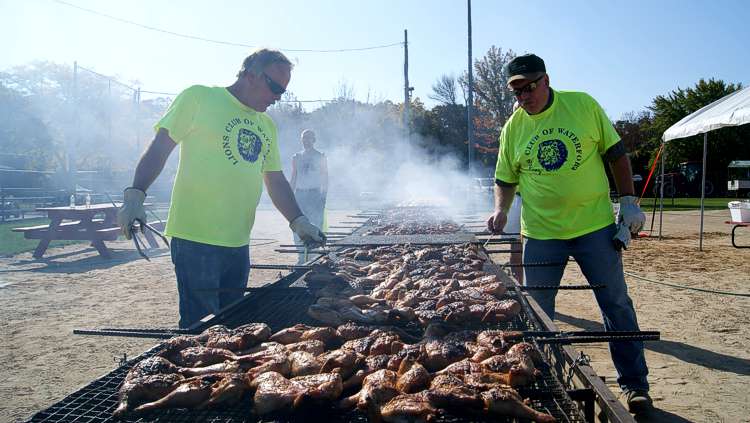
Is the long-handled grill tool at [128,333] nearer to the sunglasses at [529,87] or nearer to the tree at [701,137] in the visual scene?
the sunglasses at [529,87]

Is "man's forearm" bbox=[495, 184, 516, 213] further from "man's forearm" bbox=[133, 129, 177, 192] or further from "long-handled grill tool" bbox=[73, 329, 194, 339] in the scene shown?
"long-handled grill tool" bbox=[73, 329, 194, 339]

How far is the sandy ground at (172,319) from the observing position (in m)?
4.03

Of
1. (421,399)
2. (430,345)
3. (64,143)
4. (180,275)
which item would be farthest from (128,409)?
(64,143)

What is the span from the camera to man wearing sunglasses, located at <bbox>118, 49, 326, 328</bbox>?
10.7 feet

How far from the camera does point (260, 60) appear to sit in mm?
3410

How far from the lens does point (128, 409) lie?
1.73 metres

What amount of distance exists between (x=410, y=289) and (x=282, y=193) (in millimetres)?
1255

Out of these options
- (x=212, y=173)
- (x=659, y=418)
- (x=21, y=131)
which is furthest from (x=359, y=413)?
(x=21, y=131)

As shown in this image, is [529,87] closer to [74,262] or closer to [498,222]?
[498,222]

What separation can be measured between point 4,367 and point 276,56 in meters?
3.97

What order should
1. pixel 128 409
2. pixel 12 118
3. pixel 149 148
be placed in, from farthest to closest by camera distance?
pixel 12 118
pixel 149 148
pixel 128 409

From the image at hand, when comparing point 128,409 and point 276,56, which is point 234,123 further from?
point 128,409

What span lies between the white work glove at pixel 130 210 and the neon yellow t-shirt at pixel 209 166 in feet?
1.00

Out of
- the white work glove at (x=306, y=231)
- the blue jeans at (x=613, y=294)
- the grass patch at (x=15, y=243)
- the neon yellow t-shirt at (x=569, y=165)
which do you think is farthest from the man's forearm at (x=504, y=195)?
the grass patch at (x=15, y=243)
